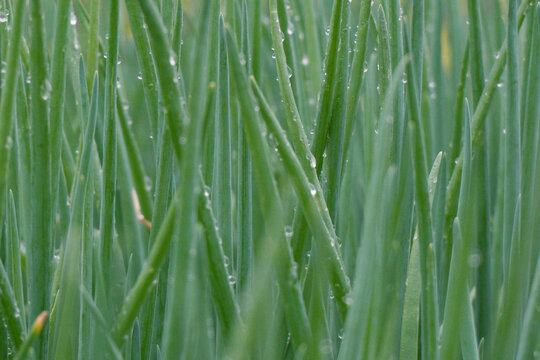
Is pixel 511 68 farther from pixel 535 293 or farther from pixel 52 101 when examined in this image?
pixel 52 101

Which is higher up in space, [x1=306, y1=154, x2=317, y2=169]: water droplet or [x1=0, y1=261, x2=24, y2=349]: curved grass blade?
[x1=306, y1=154, x2=317, y2=169]: water droplet

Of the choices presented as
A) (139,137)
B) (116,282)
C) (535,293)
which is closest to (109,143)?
(116,282)

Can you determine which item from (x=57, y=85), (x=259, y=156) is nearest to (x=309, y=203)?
(x=259, y=156)

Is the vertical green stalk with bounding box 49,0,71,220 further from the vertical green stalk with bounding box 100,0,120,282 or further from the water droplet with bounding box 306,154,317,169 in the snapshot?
the water droplet with bounding box 306,154,317,169

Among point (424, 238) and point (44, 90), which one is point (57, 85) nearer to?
point (44, 90)

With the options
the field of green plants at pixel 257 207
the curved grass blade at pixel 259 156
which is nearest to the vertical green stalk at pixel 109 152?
the field of green plants at pixel 257 207

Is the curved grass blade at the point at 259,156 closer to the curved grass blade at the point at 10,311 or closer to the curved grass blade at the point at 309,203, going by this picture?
the curved grass blade at the point at 309,203

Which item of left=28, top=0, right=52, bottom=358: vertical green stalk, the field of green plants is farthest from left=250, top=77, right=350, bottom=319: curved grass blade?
left=28, top=0, right=52, bottom=358: vertical green stalk

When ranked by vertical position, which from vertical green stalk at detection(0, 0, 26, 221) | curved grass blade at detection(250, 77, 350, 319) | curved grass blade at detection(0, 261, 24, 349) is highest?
vertical green stalk at detection(0, 0, 26, 221)

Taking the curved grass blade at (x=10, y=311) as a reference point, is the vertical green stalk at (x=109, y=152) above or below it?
above
